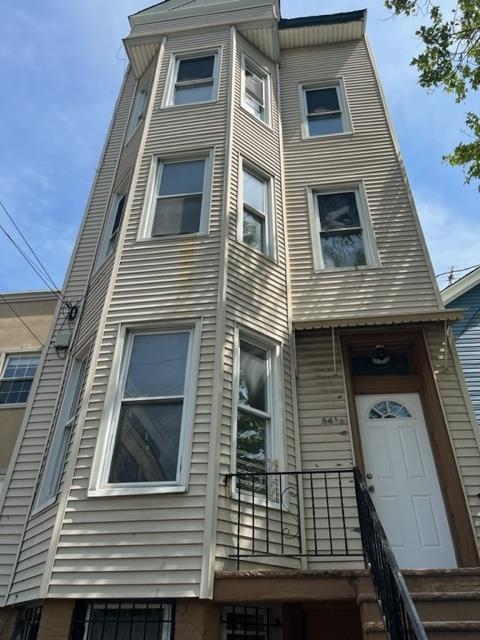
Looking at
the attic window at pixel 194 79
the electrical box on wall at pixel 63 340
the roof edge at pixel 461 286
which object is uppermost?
the attic window at pixel 194 79

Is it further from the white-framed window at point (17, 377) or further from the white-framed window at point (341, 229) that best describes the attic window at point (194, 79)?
the white-framed window at point (17, 377)

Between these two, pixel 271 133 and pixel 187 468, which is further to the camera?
pixel 271 133

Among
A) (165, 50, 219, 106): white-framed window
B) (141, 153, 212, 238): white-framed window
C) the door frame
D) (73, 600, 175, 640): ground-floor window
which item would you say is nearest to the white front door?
the door frame

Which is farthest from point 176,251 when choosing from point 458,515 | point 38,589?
point 458,515

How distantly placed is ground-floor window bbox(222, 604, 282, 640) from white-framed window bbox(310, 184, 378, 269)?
15.4ft

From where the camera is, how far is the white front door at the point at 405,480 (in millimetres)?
5352

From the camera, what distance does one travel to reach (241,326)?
6.00 metres

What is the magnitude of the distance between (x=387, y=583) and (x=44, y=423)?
5029 millimetres

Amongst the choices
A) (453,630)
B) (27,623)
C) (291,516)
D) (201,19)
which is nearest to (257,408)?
(291,516)

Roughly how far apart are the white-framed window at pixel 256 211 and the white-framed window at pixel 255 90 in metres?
1.67

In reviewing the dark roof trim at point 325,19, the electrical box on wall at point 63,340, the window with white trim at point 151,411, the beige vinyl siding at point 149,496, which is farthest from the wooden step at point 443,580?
the dark roof trim at point 325,19

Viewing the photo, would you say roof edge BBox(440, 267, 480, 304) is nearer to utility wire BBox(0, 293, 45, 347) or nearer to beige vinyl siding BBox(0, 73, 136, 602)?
beige vinyl siding BBox(0, 73, 136, 602)

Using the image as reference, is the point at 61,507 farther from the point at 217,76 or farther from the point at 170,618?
the point at 217,76

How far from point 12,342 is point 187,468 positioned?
208 inches
